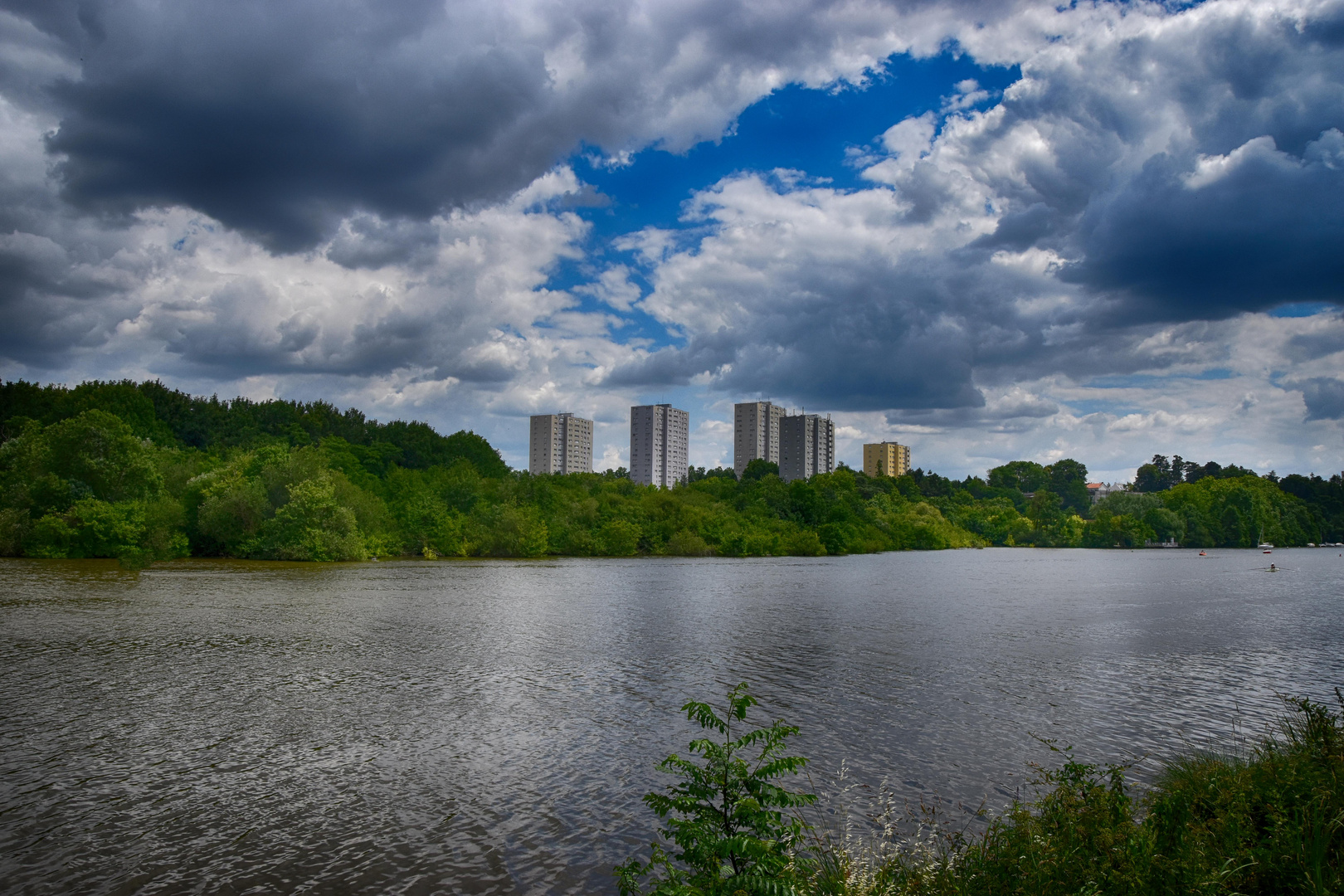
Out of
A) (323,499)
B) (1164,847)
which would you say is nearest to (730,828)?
(1164,847)

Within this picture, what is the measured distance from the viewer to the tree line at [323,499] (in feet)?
260

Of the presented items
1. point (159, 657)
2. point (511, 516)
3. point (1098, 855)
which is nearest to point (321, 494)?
point (511, 516)

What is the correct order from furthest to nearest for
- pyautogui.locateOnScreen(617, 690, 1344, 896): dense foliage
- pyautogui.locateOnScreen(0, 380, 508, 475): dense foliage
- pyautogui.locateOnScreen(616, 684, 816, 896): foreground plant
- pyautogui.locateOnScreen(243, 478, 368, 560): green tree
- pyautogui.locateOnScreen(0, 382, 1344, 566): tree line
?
pyautogui.locateOnScreen(0, 380, 508, 475): dense foliage < pyautogui.locateOnScreen(243, 478, 368, 560): green tree < pyautogui.locateOnScreen(0, 382, 1344, 566): tree line < pyautogui.locateOnScreen(616, 684, 816, 896): foreground plant < pyautogui.locateOnScreen(617, 690, 1344, 896): dense foliage

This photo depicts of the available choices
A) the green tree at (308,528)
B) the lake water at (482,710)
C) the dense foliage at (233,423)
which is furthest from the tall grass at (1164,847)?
the dense foliage at (233,423)

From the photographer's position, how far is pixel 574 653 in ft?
110

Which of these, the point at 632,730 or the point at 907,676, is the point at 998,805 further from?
the point at 907,676

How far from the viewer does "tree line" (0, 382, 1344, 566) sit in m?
79.1

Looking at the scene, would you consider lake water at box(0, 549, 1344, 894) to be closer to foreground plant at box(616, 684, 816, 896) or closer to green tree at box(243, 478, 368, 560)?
foreground plant at box(616, 684, 816, 896)

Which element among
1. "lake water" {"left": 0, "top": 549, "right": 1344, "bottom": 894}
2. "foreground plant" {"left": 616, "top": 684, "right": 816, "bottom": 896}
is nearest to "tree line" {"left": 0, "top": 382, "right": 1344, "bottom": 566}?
"lake water" {"left": 0, "top": 549, "right": 1344, "bottom": 894}

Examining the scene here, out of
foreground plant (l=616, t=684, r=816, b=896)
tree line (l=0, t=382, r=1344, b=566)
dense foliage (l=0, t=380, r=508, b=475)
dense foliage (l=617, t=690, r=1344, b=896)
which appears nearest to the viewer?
dense foliage (l=617, t=690, r=1344, b=896)

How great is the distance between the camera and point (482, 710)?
22812mm

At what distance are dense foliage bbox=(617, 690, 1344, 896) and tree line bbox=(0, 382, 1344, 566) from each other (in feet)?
279

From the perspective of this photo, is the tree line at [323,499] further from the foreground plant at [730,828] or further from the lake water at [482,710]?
the foreground plant at [730,828]

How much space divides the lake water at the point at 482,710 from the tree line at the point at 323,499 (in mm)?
31370
